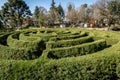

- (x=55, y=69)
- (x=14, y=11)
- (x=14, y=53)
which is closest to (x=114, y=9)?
(x=14, y=11)

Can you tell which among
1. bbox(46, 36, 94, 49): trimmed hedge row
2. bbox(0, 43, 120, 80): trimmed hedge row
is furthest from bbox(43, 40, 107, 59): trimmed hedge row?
bbox(0, 43, 120, 80): trimmed hedge row

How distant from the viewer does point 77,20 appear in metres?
84.0

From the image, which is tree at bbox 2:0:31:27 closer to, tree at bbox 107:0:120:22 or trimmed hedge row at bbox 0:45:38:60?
tree at bbox 107:0:120:22

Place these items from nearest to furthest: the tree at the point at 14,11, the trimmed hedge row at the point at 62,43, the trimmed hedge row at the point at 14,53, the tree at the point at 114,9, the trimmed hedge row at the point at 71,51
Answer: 1. the trimmed hedge row at the point at 71,51
2. the trimmed hedge row at the point at 14,53
3. the trimmed hedge row at the point at 62,43
4. the tree at the point at 114,9
5. the tree at the point at 14,11

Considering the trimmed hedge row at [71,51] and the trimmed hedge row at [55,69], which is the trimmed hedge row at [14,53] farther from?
the trimmed hedge row at [55,69]

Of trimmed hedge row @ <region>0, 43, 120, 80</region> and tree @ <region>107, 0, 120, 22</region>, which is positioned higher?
tree @ <region>107, 0, 120, 22</region>

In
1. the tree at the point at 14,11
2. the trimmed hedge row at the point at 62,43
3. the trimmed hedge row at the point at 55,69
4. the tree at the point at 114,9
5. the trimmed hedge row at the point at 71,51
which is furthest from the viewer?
the tree at the point at 14,11

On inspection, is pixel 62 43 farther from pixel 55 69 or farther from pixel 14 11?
pixel 14 11

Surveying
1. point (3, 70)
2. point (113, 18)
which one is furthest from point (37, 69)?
point (113, 18)

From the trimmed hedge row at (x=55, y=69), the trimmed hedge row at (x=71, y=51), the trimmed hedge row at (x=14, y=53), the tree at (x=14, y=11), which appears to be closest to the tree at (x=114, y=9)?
the tree at (x=14, y=11)

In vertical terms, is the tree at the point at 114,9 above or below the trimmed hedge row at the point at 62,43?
above

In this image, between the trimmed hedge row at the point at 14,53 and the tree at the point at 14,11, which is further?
the tree at the point at 14,11

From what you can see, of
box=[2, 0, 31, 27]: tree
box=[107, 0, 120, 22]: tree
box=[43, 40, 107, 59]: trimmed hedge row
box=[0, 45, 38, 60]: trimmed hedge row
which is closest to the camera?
box=[43, 40, 107, 59]: trimmed hedge row

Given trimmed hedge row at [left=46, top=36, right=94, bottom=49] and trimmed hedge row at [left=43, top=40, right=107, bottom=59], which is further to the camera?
trimmed hedge row at [left=46, top=36, right=94, bottom=49]
